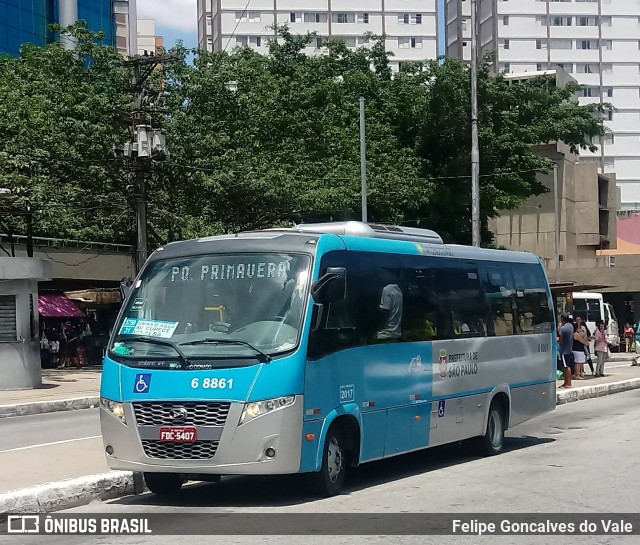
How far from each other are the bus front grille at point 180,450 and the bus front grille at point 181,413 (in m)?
0.18

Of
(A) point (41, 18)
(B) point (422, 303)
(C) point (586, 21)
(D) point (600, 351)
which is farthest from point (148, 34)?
(B) point (422, 303)

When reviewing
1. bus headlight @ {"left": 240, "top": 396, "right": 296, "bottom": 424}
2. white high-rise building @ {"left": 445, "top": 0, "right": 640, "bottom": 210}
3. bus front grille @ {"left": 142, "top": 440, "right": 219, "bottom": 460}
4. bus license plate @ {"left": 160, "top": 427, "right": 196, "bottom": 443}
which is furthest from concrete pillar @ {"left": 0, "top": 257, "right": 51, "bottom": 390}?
white high-rise building @ {"left": 445, "top": 0, "right": 640, "bottom": 210}

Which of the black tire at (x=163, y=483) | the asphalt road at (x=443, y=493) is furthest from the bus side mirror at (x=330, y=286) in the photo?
the black tire at (x=163, y=483)

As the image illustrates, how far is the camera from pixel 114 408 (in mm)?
10039

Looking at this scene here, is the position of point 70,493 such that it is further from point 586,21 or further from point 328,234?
point 586,21

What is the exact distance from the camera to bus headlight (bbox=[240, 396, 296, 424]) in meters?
9.53

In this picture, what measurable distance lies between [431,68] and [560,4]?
281ft

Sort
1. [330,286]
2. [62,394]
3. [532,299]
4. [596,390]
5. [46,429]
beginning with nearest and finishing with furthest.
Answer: [330,286] < [532,299] < [46,429] < [596,390] < [62,394]

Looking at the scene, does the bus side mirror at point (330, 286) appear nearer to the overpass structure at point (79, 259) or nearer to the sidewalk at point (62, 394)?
the sidewalk at point (62, 394)

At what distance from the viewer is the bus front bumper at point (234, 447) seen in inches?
375

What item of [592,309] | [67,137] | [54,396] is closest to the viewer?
[54,396]

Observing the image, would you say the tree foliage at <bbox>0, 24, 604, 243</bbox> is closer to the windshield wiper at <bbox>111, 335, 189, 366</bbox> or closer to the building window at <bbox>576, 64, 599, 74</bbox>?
the windshield wiper at <bbox>111, 335, 189, 366</bbox>

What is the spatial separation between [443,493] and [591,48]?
121 meters

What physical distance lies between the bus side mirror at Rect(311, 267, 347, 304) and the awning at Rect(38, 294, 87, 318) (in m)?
25.8
